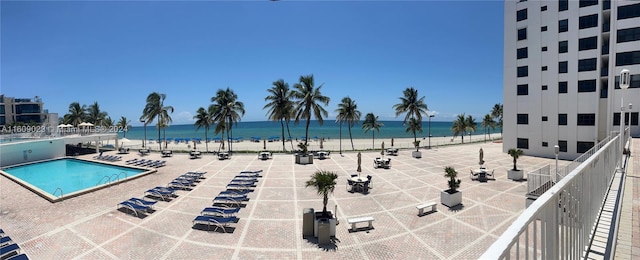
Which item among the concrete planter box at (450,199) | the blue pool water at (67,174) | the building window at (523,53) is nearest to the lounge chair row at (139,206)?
the blue pool water at (67,174)

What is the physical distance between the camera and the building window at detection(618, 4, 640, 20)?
87.3 ft

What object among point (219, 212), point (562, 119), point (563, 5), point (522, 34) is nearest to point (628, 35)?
point (563, 5)

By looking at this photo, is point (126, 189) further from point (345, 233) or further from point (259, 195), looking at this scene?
A: point (345, 233)

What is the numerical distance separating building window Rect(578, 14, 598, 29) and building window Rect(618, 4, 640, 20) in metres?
1.68

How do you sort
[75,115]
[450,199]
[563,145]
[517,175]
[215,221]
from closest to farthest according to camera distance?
[215,221] → [450,199] → [517,175] → [563,145] → [75,115]

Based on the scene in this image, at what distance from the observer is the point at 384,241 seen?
10977 mm

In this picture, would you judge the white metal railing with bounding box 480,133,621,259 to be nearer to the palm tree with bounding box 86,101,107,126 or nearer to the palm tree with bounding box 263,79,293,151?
the palm tree with bounding box 263,79,293,151

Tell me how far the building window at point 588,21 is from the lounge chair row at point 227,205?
3614 centimetres

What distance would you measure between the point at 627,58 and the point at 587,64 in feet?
9.27

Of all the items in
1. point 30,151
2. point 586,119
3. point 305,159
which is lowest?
point 305,159

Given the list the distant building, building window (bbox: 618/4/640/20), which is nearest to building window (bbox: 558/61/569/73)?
building window (bbox: 618/4/640/20)

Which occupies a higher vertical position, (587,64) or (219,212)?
(587,64)

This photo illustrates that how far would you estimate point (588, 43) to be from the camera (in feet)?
95.8

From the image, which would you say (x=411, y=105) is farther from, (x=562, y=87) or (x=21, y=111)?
(x=21, y=111)
